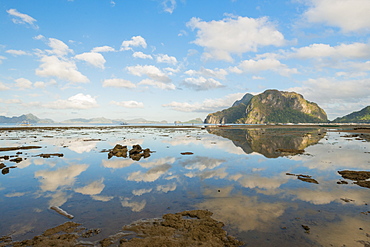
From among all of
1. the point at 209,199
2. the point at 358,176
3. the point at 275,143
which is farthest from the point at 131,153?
the point at 275,143

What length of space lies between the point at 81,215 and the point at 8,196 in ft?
25.7

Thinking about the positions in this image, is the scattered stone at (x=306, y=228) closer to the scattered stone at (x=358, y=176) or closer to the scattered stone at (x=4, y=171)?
the scattered stone at (x=358, y=176)

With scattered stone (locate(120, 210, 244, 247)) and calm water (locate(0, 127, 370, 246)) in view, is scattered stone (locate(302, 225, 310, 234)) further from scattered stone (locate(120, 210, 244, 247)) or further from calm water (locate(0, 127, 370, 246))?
scattered stone (locate(120, 210, 244, 247))

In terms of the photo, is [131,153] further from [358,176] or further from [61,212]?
[358,176]

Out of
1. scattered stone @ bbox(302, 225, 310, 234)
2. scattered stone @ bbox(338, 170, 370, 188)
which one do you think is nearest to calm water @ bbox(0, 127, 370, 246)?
scattered stone @ bbox(302, 225, 310, 234)

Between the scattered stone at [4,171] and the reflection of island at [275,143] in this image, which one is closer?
the scattered stone at [4,171]

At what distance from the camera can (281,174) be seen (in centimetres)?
1852

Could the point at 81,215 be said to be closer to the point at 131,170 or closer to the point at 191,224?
the point at 191,224

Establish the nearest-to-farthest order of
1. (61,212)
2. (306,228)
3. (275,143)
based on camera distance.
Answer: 1. (306,228)
2. (61,212)
3. (275,143)

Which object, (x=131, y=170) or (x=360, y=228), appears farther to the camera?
(x=131, y=170)

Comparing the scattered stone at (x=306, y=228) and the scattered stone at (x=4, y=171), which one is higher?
the scattered stone at (x=306, y=228)

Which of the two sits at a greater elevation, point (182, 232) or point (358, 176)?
point (358, 176)

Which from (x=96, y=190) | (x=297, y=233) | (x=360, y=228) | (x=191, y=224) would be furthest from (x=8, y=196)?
(x=360, y=228)

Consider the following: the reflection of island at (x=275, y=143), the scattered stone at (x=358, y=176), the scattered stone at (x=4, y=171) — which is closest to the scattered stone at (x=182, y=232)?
the scattered stone at (x=358, y=176)
